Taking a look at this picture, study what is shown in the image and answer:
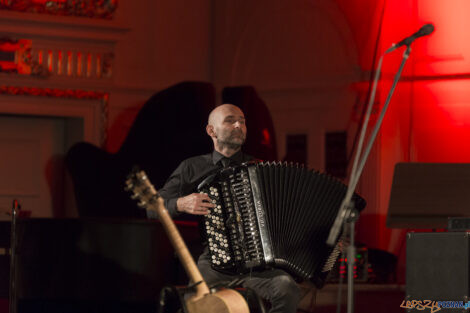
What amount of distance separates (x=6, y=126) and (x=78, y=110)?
618 millimetres

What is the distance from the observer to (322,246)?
358cm

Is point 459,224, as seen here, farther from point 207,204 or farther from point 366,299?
point 366,299

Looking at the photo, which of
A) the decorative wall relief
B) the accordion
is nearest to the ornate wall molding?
the decorative wall relief

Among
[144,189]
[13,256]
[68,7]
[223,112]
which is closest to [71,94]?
[68,7]

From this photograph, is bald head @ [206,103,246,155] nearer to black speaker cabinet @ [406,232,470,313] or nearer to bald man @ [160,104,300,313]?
bald man @ [160,104,300,313]

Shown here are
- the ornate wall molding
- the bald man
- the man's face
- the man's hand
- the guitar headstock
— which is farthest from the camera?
the ornate wall molding

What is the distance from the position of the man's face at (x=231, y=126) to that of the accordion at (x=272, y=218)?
10.1 inches

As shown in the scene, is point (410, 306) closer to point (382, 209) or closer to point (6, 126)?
point (382, 209)

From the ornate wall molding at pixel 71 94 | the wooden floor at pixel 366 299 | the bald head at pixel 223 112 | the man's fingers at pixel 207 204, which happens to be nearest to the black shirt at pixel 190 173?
the bald head at pixel 223 112

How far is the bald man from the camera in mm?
3562

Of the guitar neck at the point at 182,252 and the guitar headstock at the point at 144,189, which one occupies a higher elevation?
the guitar headstock at the point at 144,189

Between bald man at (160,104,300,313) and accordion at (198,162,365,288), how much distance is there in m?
0.08

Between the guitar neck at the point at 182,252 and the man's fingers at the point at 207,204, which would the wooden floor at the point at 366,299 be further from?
the guitar neck at the point at 182,252

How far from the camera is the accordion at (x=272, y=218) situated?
3521 mm
